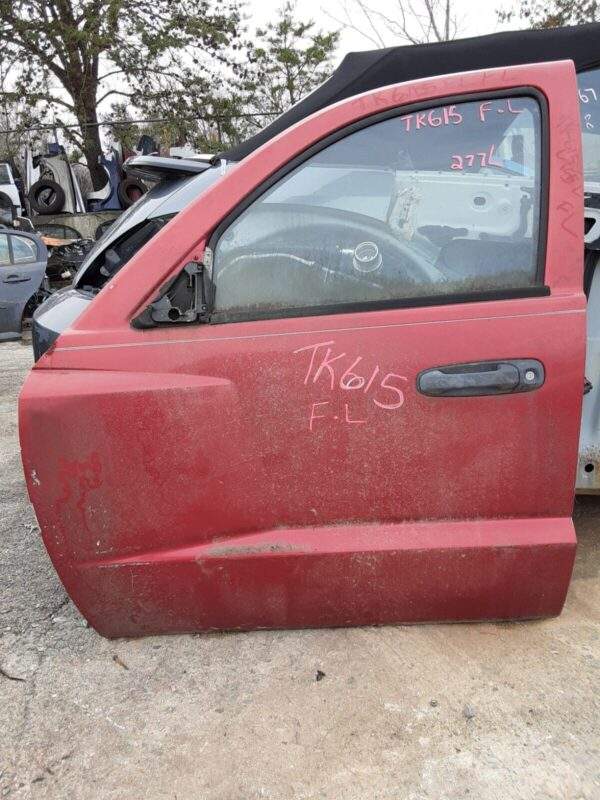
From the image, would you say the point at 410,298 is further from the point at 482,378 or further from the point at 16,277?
the point at 16,277

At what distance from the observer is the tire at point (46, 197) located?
18.5m

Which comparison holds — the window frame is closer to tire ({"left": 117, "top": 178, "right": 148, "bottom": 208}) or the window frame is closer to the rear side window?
the rear side window

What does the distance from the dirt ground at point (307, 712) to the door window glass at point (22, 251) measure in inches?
304

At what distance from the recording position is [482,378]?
2.12 meters

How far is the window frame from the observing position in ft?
7.03

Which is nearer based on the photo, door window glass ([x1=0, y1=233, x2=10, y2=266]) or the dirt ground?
the dirt ground

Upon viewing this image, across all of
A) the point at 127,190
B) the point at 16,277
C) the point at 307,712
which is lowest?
the point at 307,712

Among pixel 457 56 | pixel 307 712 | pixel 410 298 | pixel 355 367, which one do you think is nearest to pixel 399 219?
pixel 410 298

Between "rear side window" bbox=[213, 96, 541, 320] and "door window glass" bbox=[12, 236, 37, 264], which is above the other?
"rear side window" bbox=[213, 96, 541, 320]

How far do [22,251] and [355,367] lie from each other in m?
8.51

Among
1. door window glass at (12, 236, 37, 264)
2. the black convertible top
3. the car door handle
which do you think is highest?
the black convertible top

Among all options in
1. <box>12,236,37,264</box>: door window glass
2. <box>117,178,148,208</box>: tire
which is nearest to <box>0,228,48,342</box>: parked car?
<box>12,236,37,264</box>: door window glass

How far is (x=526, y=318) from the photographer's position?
212cm

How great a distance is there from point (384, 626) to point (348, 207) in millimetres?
1403
